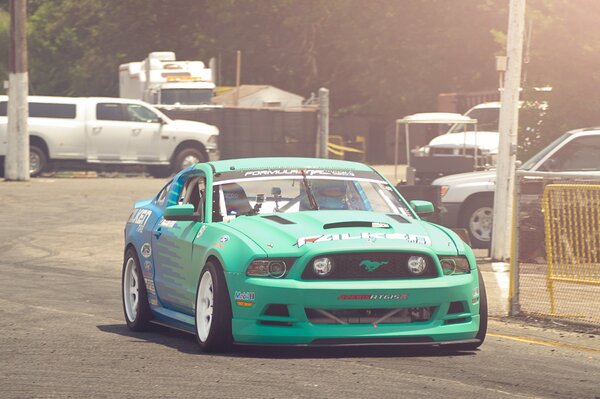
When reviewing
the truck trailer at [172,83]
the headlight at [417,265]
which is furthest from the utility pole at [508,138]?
the truck trailer at [172,83]

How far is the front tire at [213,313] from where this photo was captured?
9.51m

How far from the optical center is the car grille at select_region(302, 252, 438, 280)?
31.0ft

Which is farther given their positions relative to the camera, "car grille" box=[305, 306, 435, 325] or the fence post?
the fence post

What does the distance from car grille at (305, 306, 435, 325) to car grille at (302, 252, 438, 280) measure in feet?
0.71

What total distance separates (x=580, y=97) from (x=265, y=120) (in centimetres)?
1730

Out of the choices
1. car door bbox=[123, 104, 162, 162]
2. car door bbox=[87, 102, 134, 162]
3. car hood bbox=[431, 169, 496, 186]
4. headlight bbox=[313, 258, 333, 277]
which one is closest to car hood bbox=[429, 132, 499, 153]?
car hood bbox=[431, 169, 496, 186]

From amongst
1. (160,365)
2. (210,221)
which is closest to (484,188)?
(210,221)

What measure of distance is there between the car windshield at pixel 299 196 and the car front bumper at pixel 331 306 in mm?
1287

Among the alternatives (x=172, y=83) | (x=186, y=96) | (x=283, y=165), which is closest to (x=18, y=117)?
(x=172, y=83)

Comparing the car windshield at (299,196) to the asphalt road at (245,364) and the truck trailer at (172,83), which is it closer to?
the asphalt road at (245,364)

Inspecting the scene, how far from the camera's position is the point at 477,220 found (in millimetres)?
20891

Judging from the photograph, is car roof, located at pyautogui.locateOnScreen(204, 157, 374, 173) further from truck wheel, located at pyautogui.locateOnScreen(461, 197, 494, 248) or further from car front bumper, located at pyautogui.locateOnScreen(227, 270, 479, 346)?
truck wheel, located at pyautogui.locateOnScreen(461, 197, 494, 248)

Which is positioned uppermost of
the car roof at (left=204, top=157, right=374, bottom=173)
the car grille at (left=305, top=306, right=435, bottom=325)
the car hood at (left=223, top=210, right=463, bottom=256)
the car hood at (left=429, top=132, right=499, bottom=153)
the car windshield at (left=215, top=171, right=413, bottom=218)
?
the car roof at (left=204, top=157, right=374, bottom=173)

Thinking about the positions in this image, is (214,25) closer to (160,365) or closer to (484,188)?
(484,188)
